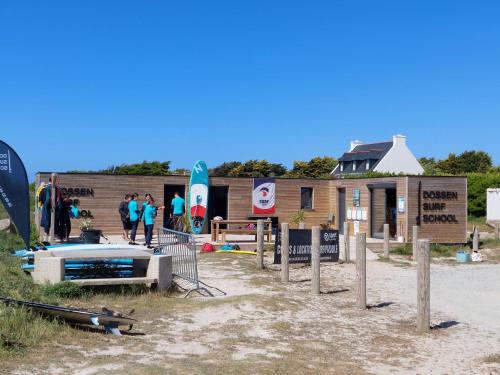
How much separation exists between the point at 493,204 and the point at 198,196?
72.6 feet

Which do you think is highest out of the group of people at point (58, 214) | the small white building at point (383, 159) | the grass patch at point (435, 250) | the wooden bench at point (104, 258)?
the small white building at point (383, 159)

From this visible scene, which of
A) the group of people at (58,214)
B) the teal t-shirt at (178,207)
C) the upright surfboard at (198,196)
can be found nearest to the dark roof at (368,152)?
the upright surfboard at (198,196)

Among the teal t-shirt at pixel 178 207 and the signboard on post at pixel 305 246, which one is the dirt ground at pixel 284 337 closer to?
the signboard on post at pixel 305 246

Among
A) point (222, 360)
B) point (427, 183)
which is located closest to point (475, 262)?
point (427, 183)

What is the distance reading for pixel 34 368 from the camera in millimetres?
5957

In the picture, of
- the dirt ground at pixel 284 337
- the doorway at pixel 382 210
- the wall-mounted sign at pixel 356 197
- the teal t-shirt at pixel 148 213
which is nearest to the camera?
the dirt ground at pixel 284 337

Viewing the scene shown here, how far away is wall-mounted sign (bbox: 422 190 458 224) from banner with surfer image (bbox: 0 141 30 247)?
16888 mm

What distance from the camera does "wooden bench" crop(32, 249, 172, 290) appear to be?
33.3ft

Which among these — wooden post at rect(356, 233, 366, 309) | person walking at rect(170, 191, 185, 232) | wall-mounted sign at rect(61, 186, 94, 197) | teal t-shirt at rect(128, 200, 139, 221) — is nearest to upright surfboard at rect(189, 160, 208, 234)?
person walking at rect(170, 191, 185, 232)

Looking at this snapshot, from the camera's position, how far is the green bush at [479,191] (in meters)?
39.1

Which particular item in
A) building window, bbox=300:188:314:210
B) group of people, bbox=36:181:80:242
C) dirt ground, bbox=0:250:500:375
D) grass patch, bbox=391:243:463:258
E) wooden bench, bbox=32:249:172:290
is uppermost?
building window, bbox=300:188:314:210

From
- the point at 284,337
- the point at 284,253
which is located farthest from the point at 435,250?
the point at 284,337

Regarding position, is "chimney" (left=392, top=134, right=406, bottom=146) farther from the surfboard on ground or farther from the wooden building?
the surfboard on ground

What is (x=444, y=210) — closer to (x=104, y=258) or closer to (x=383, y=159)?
(x=104, y=258)
